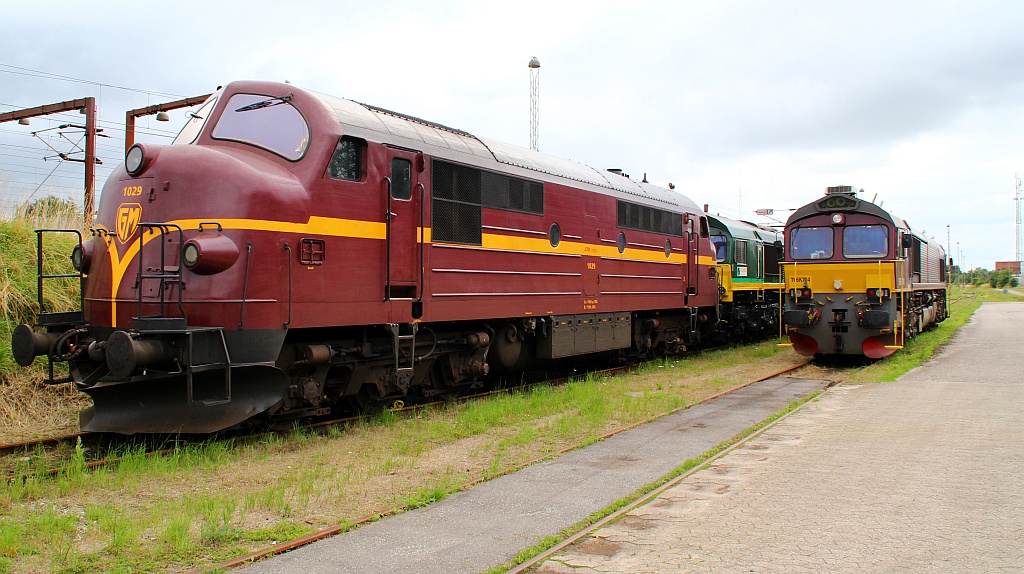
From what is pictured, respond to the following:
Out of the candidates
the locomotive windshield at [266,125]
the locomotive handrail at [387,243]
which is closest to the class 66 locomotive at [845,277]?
the locomotive handrail at [387,243]

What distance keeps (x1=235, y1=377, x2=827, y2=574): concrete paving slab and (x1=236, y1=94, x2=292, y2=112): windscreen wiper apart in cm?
492

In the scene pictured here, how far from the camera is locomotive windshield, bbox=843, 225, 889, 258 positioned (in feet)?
55.9

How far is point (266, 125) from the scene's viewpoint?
8633 mm

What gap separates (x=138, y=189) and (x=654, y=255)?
10851 mm

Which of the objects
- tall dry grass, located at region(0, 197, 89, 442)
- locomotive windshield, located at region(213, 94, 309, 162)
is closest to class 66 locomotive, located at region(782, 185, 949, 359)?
locomotive windshield, located at region(213, 94, 309, 162)

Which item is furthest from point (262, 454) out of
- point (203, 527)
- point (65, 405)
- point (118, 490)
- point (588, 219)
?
point (588, 219)

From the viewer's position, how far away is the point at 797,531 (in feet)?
17.7

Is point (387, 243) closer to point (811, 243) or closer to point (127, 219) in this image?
point (127, 219)

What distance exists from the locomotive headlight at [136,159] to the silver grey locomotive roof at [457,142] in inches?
79.1

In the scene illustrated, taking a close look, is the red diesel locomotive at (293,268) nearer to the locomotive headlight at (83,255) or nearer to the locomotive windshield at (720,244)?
the locomotive headlight at (83,255)

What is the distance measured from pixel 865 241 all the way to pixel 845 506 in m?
→ 12.8

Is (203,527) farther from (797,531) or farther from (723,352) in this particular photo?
(723,352)

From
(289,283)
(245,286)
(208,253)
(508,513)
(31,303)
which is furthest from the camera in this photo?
(31,303)

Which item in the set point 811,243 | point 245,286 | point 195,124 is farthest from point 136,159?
point 811,243
